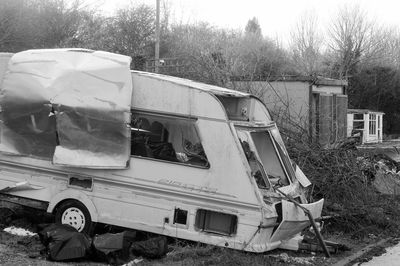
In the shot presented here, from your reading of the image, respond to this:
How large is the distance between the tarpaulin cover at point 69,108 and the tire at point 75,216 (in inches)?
24.2

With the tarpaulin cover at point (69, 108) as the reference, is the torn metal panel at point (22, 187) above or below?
below

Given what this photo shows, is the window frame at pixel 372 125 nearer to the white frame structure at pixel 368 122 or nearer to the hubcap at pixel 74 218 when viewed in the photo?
the white frame structure at pixel 368 122

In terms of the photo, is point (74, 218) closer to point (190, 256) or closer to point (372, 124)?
point (190, 256)

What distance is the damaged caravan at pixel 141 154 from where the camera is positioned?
673cm

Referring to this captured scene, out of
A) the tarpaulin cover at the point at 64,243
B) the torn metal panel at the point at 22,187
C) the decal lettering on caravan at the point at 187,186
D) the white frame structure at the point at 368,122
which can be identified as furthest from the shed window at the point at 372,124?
the tarpaulin cover at the point at 64,243

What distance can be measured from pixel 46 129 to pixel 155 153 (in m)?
1.58

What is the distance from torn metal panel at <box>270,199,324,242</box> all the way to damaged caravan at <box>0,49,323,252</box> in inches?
0.7

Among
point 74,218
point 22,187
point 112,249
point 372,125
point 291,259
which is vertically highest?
point 372,125

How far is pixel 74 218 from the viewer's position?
23.8ft

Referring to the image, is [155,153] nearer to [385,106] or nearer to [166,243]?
[166,243]

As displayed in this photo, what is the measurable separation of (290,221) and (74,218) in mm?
2912

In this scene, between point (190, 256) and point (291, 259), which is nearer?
point (190, 256)

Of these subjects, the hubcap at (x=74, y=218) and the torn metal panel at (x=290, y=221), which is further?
the hubcap at (x=74, y=218)

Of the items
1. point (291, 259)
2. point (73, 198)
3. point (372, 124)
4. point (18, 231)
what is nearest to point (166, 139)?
point (73, 198)
